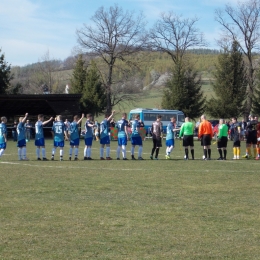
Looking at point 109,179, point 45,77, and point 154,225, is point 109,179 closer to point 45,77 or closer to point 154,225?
point 154,225

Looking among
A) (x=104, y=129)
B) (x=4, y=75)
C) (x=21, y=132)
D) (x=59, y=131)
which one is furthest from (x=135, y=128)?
(x=4, y=75)

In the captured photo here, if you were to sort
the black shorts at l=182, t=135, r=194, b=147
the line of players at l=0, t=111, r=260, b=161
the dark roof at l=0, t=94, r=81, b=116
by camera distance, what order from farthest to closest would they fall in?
the dark roof at l=0, t=94, r=81, b=116 → the black shorts at l=182, t=135, r=194, b=147 → the line of players at l=0, t=111, r=260, b=161

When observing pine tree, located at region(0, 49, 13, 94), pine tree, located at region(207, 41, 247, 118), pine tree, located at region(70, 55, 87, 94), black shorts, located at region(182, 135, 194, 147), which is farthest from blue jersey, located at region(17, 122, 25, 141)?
pine tree, located at region(70, 55, 87, 94)

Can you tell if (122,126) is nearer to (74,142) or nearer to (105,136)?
(105,136)

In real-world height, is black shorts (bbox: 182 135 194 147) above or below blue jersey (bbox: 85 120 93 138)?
below

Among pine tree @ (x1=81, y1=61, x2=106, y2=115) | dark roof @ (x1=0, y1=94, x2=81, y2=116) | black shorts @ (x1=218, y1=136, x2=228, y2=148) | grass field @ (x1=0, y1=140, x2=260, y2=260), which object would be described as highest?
pine tree @ (x1=81, y1=61, x2=106, y2=115)

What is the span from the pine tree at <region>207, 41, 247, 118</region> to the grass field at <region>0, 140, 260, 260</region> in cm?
4179

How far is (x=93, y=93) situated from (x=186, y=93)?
970 centimetres

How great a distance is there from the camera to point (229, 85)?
58.8 m

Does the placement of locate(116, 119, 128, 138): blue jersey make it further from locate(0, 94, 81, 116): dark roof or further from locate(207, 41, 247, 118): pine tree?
locate(207, 41, 247, 118): pine tree

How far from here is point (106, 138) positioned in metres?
22.8

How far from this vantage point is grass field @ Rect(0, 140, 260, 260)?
7.53 metres

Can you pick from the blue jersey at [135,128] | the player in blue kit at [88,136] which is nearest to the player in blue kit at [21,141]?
the player in blue kit at [88,136]

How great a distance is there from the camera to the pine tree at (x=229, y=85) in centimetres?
5828
